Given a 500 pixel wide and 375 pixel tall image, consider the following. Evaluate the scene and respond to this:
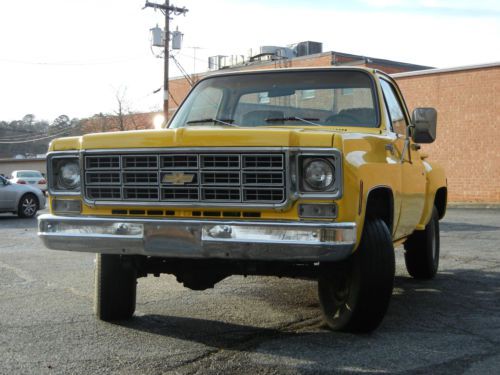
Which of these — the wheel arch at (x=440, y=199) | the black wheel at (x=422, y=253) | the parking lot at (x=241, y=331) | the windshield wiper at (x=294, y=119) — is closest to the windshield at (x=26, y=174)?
the parking lot at (x=241, y=331)

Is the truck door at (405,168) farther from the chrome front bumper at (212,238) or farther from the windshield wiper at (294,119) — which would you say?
the chrome front bumper at (212,238)

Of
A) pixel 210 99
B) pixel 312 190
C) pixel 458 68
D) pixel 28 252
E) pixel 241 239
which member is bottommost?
pixel 28 252

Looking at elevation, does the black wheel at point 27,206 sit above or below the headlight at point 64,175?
below

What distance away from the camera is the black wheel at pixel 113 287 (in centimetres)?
525

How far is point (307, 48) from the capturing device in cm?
4225

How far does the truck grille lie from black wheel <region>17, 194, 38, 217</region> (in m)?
14.2

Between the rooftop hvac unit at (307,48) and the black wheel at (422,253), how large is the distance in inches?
1408

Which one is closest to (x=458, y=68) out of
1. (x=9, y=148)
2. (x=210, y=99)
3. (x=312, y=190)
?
(x=210, y=99)

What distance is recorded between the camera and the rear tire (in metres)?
18.1

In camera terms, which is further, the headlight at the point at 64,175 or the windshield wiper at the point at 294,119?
the windshield wiper at the point at 294,119

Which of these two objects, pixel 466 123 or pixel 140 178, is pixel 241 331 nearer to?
pixel 140 178

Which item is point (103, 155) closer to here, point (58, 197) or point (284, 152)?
point (58, 197)

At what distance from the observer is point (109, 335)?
4.95 m

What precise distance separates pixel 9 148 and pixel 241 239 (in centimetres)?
7993
